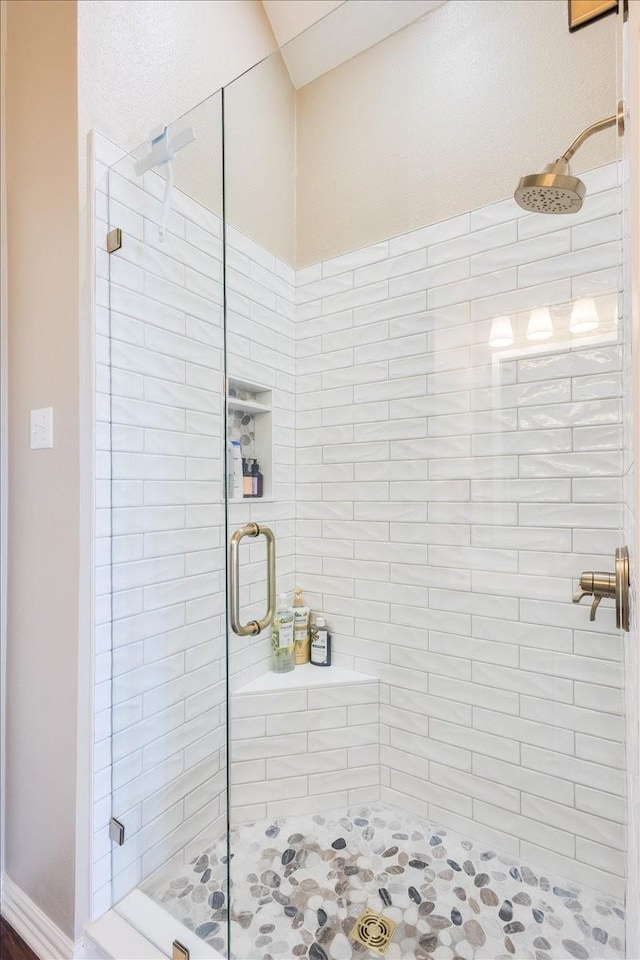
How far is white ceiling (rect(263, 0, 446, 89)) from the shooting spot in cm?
151

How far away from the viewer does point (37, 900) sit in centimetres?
120

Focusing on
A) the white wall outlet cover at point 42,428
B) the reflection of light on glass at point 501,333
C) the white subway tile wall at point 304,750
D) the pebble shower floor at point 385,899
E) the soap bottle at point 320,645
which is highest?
the reflection of light on glass at point 501,333

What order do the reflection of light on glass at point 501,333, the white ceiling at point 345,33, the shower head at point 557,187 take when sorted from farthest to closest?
the white ceiling at point 345,33, the reflection of light on glass at point 501,333, the shower head at point 557,187

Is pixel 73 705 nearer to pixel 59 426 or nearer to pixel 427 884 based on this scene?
pixel 59 426

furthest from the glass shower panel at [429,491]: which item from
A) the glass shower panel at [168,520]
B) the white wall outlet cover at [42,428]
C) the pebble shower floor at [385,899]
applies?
the white wall outlet cover at [42,428]

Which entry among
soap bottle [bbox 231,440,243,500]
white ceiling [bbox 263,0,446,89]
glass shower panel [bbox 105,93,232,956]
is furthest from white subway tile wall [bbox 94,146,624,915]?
white ceiling [bbox 263,0,446,89]

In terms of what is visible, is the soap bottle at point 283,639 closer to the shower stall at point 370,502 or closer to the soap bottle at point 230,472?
the shower stall at point 370,502

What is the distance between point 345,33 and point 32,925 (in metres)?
→ 2.71

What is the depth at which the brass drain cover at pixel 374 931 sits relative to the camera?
3.56ft

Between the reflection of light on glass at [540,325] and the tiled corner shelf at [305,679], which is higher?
the reflection of light on glass at [540,325]

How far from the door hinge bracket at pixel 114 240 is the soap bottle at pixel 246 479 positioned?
26.2 inches

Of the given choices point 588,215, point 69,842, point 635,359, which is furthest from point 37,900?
point 588,215

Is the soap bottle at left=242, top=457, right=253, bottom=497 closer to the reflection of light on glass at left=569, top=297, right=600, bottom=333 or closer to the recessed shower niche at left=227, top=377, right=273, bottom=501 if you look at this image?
the recessed shower niche at left=227, top=377, right=273, bottom=501

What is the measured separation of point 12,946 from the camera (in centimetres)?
117
